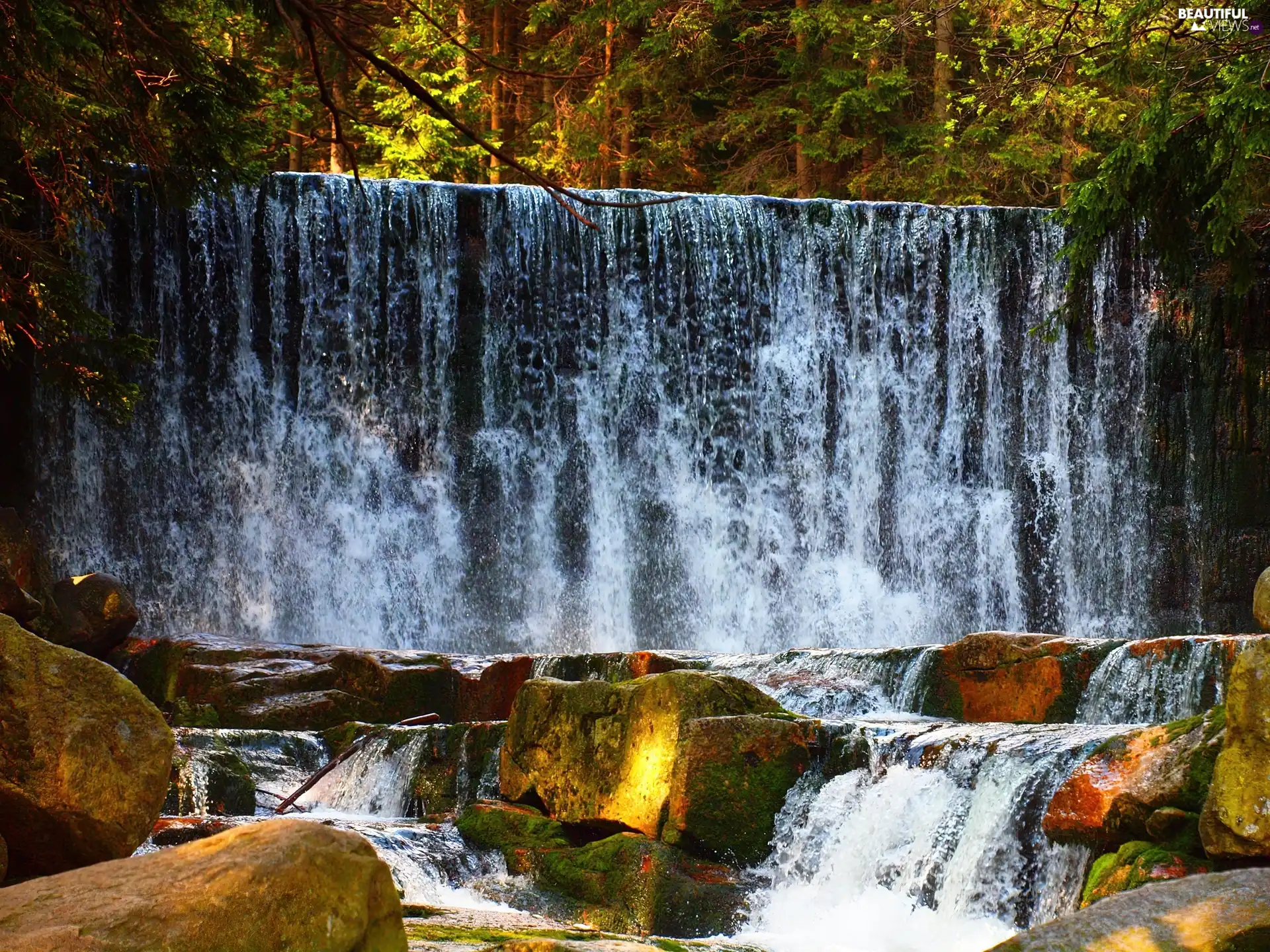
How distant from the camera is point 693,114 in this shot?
2812 cm

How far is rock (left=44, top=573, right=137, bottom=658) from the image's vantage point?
13.4 meters

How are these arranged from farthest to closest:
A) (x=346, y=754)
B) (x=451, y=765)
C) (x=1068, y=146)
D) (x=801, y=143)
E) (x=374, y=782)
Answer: (x=801, y=143) → (x=1068, y=146) → (x=374, y=782) → (x=451, y=765) → (x=346, y=754)

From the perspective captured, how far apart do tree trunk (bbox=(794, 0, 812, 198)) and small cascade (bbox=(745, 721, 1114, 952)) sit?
19.0 meters

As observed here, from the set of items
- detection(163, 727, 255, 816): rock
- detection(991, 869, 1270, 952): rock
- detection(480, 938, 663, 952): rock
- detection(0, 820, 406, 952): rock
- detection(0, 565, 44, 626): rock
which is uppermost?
detection(0, 565, 44, 626): rock

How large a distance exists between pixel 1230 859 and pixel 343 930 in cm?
360

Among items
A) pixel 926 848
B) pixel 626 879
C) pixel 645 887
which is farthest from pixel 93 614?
pixel 926 848

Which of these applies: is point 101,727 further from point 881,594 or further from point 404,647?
point 881,594

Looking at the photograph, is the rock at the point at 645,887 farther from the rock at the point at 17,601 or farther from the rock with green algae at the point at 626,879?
the rock at the point at 17,601

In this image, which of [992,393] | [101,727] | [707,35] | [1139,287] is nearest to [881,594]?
[992,393]

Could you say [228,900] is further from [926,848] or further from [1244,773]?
[926,848]

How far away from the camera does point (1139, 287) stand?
768 inches

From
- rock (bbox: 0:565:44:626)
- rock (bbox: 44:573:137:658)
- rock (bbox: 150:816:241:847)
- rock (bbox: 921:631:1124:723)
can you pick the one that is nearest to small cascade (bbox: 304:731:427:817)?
rock (bbox: 150:816:241:847)

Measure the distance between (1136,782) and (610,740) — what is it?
324cm

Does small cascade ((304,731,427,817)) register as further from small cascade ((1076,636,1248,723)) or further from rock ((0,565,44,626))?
small cascade ((1076,636,1248,723))
